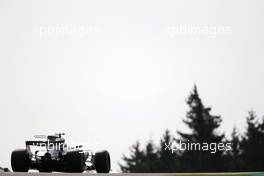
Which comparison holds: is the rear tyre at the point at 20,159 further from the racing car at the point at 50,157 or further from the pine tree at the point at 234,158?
the pine tree at the point at 234,158

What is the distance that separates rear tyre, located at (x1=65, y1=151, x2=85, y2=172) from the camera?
17734 mm

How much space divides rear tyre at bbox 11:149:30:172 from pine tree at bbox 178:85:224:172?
5591 centimetres

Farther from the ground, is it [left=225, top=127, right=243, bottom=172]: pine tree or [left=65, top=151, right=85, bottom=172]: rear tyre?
[left=65, top=151, right=85, bottom=172]: rear tyre

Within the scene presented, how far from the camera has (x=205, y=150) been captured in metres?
76.9

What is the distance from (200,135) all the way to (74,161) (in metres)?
63.2

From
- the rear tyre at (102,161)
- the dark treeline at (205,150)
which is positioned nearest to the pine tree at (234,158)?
the dark treeline at (205,150)

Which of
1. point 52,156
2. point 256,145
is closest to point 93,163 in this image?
point 52,156

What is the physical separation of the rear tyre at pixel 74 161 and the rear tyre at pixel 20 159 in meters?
1.25

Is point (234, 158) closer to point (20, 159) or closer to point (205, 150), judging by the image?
point (205, 150)

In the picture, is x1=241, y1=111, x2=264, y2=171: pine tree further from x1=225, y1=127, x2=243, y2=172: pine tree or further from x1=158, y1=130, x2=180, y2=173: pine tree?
x1=158, y1=130, x2=180, y2=173: pine tree

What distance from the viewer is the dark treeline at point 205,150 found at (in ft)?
243

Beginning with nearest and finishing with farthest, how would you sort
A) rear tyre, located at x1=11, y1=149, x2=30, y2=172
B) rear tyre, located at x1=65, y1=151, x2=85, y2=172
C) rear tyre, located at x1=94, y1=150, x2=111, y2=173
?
rear tyre, located at x1=65, y1=151, x2=85, y2=172 → rear tyre, located at x1=11, y1=149, x2=30, y2=172 → rear tyre, located at x1=94, y1=150, x2=111, y2=173

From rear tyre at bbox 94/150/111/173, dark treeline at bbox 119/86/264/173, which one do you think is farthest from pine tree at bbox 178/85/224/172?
rear tyre at bbox 94/150/111/173

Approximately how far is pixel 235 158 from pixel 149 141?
715 inches
